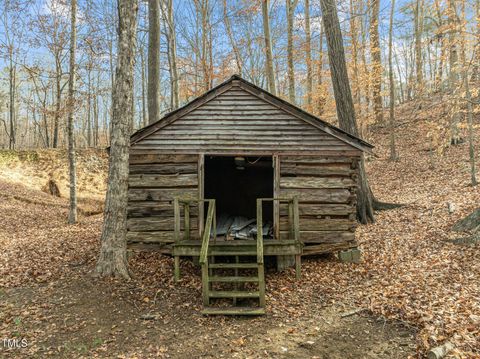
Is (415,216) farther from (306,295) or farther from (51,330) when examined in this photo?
(51,330)

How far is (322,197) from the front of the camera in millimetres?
9047

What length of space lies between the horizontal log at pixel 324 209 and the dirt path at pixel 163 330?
2.93 m

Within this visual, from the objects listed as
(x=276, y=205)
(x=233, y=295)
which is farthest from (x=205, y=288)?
(x=276, y=205)

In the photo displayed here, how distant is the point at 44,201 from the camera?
16.5 metres

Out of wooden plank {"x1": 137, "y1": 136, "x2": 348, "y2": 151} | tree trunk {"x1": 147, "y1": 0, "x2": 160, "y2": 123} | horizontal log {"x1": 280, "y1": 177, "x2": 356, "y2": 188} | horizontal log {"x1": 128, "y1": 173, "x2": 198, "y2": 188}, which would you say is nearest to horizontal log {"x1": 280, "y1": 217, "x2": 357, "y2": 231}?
horizontal log {"x1": 280, "y1": 177, "x2": 356, "y2": 188}

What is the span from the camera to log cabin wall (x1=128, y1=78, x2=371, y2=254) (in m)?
8.77

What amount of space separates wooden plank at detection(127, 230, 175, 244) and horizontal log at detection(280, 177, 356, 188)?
3268 mm

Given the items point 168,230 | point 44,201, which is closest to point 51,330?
point 168,230

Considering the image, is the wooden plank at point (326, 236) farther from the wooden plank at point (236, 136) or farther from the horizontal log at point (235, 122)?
the horizontal log at point (235, 122)

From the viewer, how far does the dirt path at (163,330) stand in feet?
16.5

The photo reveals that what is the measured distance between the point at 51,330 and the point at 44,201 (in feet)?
42.7

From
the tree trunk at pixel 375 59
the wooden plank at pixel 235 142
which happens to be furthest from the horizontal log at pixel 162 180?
the tree trunk at pixel 375 59

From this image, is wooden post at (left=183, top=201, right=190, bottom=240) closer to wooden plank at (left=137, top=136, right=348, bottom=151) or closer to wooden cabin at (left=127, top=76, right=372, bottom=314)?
wooden cabin at (left=127, top=76, right=372, bottom=314)

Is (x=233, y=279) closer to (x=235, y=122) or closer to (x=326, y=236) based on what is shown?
(x=326, y=236)
